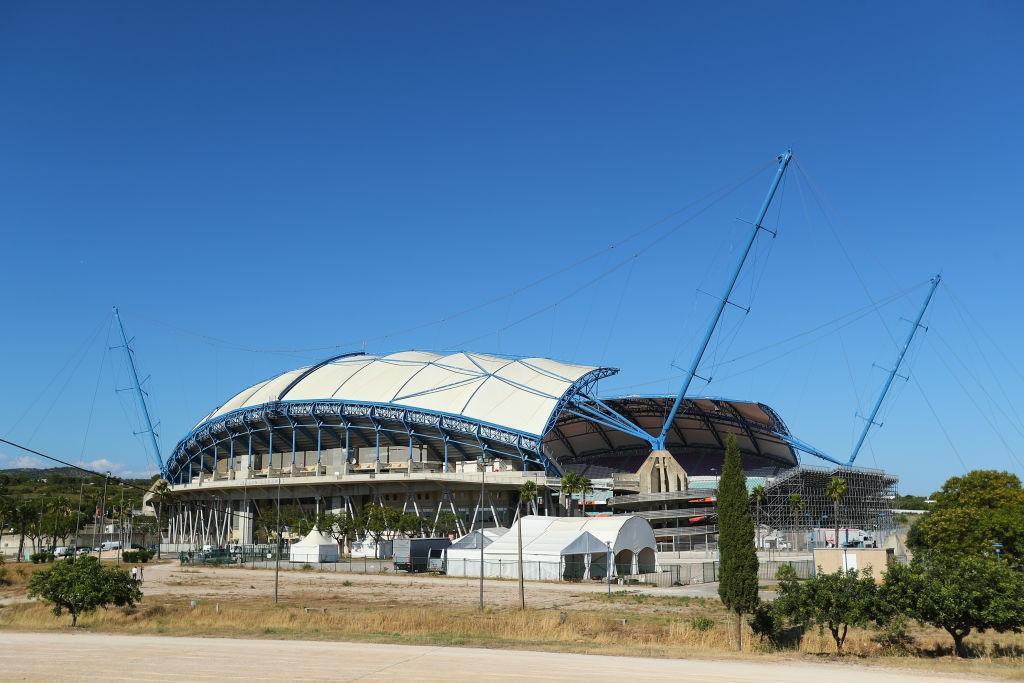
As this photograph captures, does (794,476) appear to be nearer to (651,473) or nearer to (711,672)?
(651,473)

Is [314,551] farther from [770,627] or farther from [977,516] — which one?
[770,627]

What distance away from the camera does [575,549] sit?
203 feet

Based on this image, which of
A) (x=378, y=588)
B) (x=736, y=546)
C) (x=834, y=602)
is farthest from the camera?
(x=378, y=588)

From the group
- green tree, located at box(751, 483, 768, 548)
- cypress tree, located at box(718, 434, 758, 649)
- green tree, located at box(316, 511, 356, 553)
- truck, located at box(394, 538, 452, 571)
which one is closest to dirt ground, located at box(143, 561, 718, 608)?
truck, located at box(394, 538, 452, 571)

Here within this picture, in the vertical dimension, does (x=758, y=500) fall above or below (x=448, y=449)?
below

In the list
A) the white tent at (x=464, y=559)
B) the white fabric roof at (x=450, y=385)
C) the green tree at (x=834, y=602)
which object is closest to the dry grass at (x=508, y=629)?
the green tree at (x=834, y=602)

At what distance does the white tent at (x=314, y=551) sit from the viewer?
7950 centimetres

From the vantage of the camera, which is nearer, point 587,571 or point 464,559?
point 587,571

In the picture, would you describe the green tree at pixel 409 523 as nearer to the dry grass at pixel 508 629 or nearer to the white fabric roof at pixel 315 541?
the white fabric roof at pixel 315 541

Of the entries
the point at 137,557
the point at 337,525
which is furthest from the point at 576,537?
the point at 137,557

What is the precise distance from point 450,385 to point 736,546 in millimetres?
72759

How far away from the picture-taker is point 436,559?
72438 millimetres

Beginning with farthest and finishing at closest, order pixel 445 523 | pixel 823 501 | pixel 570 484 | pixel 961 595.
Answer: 1. pixel 823 501
2. pixel 445 523
3. pixel 570 484
4. pixel 961 595

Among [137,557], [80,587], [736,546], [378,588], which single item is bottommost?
[137,557]
